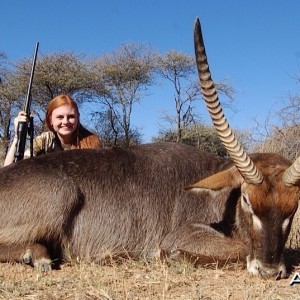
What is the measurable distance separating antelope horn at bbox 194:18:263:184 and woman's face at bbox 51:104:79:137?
264cm

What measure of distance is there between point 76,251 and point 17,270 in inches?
23.1

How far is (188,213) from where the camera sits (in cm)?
506

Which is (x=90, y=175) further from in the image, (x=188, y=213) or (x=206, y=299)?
(x=206, y=299)

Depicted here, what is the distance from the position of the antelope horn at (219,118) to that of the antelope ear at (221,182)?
0.20 meters

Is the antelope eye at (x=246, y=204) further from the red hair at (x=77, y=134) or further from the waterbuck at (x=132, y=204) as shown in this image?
the red hair at (x=77, y=134)

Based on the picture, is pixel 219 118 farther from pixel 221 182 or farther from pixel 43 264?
pixel 43 264

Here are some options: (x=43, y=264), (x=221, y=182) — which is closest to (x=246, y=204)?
(x=221, y=182)

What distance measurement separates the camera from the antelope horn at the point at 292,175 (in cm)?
420

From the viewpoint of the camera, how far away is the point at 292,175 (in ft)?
13.8

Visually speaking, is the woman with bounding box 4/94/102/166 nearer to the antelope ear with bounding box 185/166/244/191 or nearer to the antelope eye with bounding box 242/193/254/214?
the antelope ear with bounding box 185/166/244/191

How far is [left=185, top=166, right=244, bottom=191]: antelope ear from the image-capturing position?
462 centimetres

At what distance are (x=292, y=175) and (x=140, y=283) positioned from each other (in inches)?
51.6

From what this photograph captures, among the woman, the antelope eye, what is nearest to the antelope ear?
the antelope eye

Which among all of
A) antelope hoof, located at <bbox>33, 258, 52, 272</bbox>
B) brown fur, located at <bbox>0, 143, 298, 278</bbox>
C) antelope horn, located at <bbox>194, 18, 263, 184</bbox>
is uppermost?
antelope horn, located at <bbox>194, 18, 263, 184</bbox>
